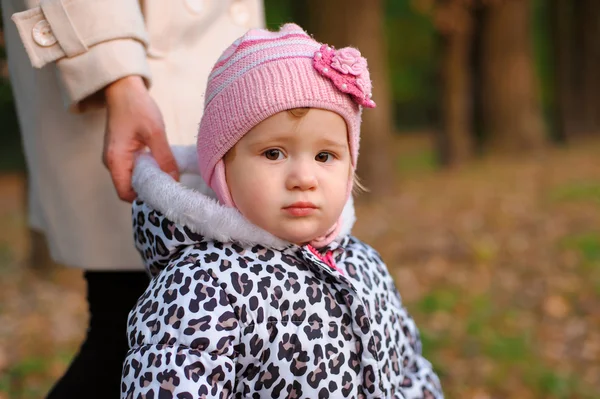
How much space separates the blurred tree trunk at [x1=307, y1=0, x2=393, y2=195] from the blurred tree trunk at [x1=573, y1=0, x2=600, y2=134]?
6.97 m

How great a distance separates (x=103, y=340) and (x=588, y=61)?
13.6 m

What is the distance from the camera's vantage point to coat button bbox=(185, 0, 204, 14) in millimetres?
2195

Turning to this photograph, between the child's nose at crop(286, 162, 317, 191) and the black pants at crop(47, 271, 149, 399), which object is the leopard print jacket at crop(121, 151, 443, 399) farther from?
the black pants at crop(47, 271, 149, 399)

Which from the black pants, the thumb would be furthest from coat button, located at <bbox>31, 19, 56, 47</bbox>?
the black pants

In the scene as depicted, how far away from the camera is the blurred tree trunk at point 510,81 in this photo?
1200 cm

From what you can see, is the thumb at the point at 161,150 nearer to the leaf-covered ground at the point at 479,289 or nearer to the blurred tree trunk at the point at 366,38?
the leaf-covered ground at the point at 479,289

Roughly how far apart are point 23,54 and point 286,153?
97 cm

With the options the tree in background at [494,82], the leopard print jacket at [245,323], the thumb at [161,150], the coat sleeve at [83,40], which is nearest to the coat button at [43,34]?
the coat sleeve at [83,40]

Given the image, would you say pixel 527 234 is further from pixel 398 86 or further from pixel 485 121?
pixel 398 86

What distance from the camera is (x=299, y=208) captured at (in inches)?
68.6

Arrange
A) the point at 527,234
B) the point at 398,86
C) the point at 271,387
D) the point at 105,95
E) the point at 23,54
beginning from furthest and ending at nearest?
the point at 398,86, the point at 527,234, the point at 23,54, the point at 105,95, the point at 271,387

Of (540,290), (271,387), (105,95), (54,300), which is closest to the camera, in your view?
(271,387)

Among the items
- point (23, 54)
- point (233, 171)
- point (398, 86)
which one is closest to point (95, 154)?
point (23, 54)

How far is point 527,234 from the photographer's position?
675cm
